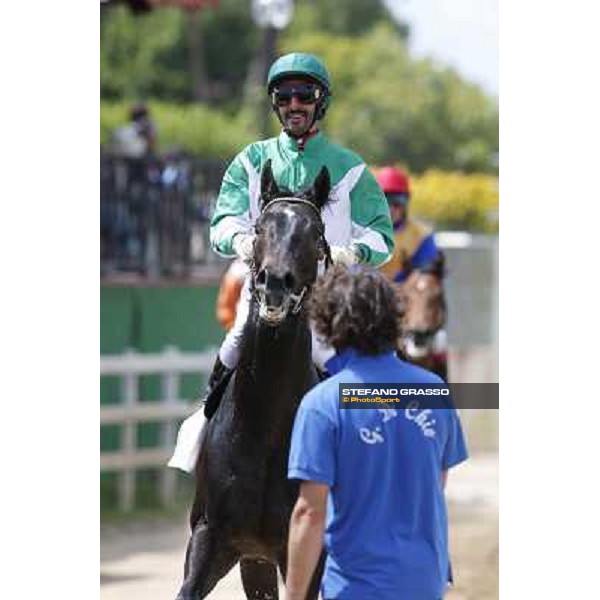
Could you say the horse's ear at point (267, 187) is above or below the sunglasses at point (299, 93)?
below

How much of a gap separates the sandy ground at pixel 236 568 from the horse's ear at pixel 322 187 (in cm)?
209

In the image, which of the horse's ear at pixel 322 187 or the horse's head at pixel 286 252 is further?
the horse's ear at pixel 322 187

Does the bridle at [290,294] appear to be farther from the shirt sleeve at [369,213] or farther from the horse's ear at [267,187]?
the shirt sleeve at [369,213]

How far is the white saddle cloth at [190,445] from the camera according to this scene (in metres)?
5.91

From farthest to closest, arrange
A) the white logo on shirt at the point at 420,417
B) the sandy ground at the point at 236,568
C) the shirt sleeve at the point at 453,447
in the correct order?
the sandy ground at the point at 236,568 → the shirt sleeve at the point at 453,447 → the white logo on shirt at the point at 420,417

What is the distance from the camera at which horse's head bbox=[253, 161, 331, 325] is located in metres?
5.29

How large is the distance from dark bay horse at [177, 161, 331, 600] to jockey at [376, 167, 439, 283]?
3113mm

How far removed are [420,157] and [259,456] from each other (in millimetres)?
22304

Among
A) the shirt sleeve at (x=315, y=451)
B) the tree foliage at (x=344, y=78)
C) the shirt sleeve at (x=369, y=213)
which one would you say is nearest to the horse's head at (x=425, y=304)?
the shirt sleeve at (x=369, y=213)

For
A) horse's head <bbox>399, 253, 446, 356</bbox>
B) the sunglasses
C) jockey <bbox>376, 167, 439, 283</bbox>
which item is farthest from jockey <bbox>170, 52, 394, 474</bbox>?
horse's head <bbox>399, 253, 446, 356</bbox>

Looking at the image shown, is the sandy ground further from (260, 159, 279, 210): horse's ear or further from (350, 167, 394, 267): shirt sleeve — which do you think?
(260, 159, 279, 210): horse's ear
